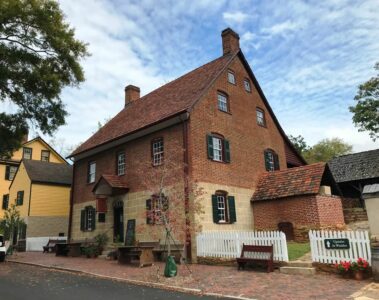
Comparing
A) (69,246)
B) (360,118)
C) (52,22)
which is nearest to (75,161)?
(69,246)

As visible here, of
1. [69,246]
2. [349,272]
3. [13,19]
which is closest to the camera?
[349,272]

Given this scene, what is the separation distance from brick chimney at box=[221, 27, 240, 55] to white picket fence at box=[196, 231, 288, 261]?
1191 cm

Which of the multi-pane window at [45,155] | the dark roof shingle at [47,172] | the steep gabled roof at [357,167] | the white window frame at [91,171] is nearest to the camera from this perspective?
the white window frame at [91,171]

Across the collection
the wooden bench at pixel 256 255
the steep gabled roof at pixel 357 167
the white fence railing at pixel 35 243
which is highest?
the steep gabled roof at pixel 357 167

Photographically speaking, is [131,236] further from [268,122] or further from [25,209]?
[25,209]

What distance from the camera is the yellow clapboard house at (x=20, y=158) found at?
36156 mm

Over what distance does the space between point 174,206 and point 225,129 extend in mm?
5388

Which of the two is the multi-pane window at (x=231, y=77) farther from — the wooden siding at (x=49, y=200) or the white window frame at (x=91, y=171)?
the wooden siding at (x=49, y=200)

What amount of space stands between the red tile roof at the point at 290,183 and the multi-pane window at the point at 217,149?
332 cm

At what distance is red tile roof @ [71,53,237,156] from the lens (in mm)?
18364

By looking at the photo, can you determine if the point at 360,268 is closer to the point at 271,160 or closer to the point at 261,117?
the point at 271,160

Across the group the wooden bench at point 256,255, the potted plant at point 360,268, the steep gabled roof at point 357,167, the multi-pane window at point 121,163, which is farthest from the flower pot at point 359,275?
the steep gabled roof at point 357,167

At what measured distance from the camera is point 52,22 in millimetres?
16406

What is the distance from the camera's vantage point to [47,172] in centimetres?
3241
